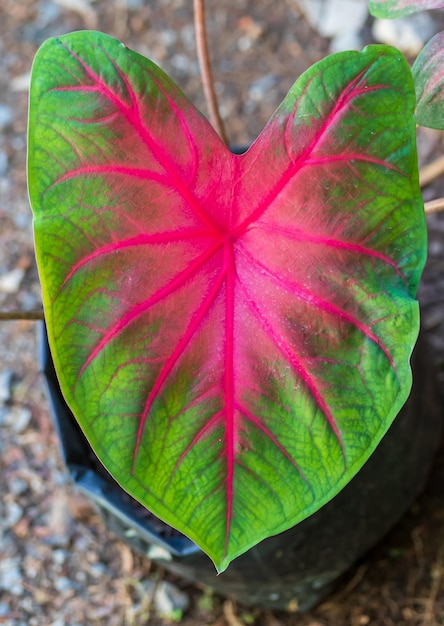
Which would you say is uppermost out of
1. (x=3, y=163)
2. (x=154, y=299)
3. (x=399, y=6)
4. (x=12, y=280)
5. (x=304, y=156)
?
(x=399, y=6)

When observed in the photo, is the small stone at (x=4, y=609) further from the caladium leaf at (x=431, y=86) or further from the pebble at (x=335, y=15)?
the pebble at (x=335, y=15)

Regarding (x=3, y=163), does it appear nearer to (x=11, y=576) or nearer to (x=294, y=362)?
(x=11, y=576)

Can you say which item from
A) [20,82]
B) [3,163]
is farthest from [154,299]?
[20,82]

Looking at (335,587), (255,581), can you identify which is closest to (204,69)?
(255,581)

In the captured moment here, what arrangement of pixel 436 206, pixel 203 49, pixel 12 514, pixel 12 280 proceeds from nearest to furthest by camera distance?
pixel 436 206
pixel 203 49
pixel 12 514
pixel 12 280

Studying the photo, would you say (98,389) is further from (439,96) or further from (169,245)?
(439,96)

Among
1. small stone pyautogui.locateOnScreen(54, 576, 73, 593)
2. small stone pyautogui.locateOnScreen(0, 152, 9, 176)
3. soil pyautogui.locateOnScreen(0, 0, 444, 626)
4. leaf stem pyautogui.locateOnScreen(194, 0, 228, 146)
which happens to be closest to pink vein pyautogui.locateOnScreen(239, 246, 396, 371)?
leaf stem pyautogui.locateOnScreen(194, 0, 228, 146)

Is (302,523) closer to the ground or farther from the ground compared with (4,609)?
farther from the ground
